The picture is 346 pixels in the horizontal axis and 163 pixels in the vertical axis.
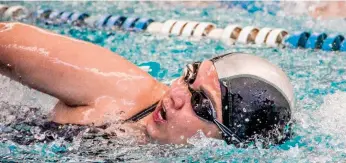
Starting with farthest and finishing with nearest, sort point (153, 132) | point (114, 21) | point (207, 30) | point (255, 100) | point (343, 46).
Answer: point (114, 21), point (207, 30), point (343, 46), point (153, 132), point (255, 100)

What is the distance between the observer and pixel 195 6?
22.1 feet

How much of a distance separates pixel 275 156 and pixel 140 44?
271 cm

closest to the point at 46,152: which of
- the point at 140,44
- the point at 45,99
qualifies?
the point at 45,99

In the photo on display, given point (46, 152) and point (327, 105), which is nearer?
point (46, 152)

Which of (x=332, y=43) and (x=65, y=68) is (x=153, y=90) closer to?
(x=65, y=68)

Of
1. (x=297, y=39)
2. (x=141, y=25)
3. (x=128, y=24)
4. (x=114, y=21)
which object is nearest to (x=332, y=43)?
(x=297, y=39)

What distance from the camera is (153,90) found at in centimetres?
264

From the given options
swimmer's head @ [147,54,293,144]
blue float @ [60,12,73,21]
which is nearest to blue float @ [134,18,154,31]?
blue float @ [60,12,73,21]

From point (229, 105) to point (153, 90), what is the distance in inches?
17.8

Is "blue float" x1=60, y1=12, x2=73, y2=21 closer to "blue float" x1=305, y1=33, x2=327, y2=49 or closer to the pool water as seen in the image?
the pool water

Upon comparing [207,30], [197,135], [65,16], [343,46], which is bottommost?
[197,135]

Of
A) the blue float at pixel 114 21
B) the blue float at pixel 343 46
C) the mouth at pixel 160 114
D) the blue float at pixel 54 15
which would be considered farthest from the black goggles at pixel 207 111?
the blue float at pixel 54 15

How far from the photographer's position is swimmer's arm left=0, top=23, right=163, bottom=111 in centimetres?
243

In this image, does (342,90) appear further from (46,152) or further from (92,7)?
(92,7)
